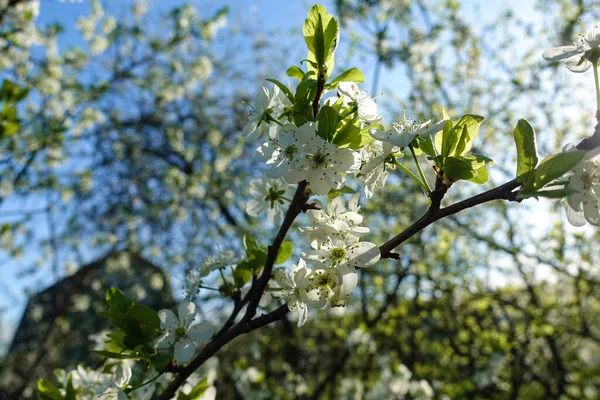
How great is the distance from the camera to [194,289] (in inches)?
54.2

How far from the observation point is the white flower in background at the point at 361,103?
1.04 metres

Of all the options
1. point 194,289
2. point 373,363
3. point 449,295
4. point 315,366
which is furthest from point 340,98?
point 315,366

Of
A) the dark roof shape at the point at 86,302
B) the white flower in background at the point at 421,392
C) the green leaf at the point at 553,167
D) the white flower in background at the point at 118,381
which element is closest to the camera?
the green leaf at the point at 553,167

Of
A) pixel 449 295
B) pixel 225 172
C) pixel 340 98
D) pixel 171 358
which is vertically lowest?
pixel 171 358

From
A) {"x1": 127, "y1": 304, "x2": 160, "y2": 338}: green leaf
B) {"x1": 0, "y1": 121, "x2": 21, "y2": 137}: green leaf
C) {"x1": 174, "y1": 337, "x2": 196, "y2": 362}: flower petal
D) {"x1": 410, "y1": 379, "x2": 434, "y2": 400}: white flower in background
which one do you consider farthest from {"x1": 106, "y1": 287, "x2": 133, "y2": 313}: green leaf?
{"x1": 410, "y1": 379, "x2": 434, "y2": 400}: white flower in background

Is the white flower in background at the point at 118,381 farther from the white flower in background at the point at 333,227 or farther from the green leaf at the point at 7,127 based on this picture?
the green leaf at the point at 7,127

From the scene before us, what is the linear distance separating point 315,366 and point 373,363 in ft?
3.79

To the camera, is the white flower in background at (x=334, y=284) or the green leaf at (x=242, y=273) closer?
the white flower in background at (x=334, y=284)

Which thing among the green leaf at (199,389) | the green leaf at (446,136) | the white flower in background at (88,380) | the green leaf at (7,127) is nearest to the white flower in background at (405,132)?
the green leaf at (446,136)

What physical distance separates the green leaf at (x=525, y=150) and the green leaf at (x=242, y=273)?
72 centimetres

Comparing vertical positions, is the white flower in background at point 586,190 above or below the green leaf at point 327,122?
below

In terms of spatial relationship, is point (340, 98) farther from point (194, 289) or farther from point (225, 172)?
point (225, 172)

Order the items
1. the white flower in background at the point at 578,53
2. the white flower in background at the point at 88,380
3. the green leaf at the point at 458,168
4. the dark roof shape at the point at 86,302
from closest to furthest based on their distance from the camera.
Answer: the green leaf at the point at 458,168 < the white flower in background at the point at 578,53 < the white flower in background at the point at 88,380 < the dark roof shape at the point at 86,302

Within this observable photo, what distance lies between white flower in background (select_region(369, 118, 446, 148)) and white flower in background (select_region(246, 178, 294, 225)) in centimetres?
40
